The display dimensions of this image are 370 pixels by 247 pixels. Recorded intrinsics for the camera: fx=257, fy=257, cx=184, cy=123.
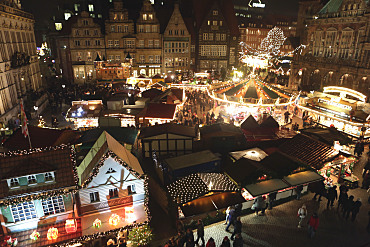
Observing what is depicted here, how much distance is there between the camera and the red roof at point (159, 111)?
824 inches

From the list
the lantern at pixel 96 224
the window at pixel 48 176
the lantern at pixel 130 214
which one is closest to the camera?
the window at pixel 48 176

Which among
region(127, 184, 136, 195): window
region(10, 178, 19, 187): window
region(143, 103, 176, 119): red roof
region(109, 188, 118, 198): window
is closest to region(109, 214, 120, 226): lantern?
region(109, 188, 118, 198): window

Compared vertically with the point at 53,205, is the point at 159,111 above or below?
above

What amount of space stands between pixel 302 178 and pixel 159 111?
12278 mm

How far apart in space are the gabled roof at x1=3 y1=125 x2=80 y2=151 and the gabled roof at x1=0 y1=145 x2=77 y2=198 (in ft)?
18.1

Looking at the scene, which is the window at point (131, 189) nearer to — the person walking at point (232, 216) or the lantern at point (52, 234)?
the lantern at point (52, 234)

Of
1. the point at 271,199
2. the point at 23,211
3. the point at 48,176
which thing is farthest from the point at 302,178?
the point at 23,211

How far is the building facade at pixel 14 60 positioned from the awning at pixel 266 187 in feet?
70.7

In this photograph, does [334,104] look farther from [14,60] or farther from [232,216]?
[14,60]

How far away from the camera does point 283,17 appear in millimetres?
80250

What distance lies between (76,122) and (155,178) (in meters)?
10.2

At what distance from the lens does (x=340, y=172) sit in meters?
14.7

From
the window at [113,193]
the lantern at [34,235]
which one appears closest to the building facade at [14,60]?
the lantern at [34,235]

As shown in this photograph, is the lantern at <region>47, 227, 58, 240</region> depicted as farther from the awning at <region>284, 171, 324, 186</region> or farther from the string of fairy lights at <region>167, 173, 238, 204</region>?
the awning at <region>284, 171, 324, 186</region>
